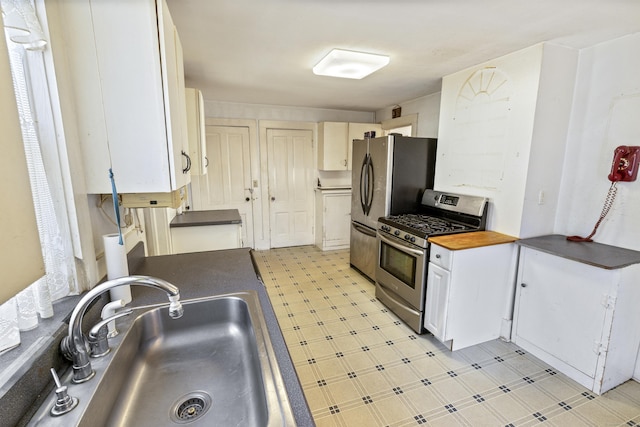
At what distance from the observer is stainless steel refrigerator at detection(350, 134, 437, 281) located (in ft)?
10.1

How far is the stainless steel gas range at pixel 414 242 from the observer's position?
8.04 ft

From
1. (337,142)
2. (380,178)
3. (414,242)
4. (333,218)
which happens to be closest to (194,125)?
(380,178)

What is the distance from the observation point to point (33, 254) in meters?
0.68

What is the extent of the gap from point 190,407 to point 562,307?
238 centimetres

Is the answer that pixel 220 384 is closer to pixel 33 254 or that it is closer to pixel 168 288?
pixel 168 288

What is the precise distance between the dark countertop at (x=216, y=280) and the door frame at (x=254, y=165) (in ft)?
8.76

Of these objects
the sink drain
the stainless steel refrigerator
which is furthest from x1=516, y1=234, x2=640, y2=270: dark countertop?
the sink drain

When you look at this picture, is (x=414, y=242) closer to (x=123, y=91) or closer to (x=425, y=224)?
(x=425, y=224)

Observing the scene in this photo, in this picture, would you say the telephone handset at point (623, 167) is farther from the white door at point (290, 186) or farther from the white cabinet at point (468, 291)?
the white door at point (290, 186)

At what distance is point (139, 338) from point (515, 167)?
2682 mm

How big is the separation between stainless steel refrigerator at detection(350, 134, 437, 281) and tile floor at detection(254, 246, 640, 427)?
3.18 ft

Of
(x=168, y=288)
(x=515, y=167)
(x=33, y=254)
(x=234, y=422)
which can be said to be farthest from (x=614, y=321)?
(x=33, y=254)

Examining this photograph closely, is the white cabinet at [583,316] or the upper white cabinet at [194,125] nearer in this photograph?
the white cabinet at [583,316]

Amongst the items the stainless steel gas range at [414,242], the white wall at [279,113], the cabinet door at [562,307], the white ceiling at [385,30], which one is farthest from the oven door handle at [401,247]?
the white wall at [279,113]
